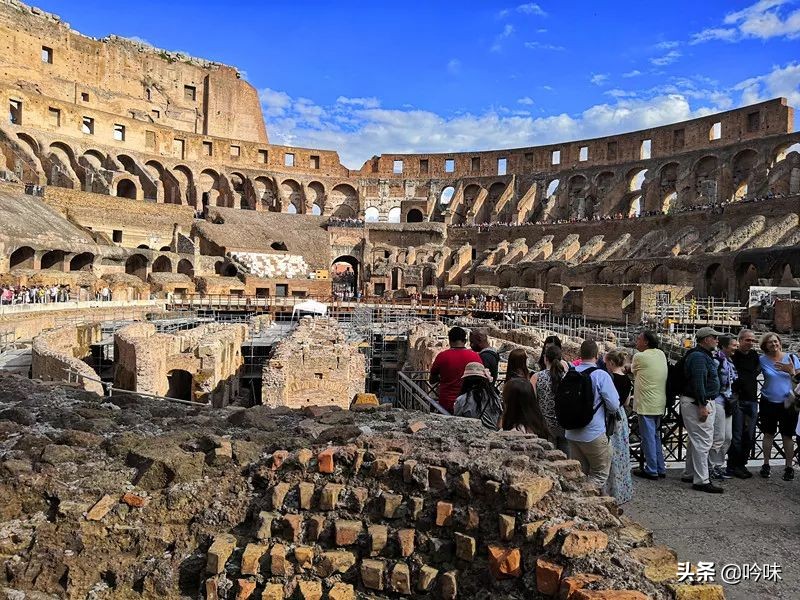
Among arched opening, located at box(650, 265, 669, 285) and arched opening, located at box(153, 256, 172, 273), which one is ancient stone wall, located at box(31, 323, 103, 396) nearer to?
arched opening, located at box(153, 256, 172, 273)

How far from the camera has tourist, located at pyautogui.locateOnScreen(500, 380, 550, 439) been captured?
177 inches

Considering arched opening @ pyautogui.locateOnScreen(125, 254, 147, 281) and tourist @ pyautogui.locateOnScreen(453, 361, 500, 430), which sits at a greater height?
arched opening @ pyautogui.locateOnScreen(125, 254, 147, 281)

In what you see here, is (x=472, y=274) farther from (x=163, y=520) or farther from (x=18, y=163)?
(x=163, y=520)

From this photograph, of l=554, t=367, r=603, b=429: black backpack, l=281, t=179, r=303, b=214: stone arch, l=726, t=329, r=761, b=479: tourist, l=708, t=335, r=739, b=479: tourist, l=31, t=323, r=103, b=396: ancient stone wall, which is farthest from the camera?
l=281, t=179, r=303, b=214: stone arch

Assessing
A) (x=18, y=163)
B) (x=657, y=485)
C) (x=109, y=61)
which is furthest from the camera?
(x=109, y=61)

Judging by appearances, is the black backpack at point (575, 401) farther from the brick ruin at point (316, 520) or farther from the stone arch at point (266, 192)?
the stone arch at point (266, 192)

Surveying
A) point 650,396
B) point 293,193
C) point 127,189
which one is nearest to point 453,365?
point 650,396

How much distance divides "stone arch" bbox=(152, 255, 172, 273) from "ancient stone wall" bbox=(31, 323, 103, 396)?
64.3 ft

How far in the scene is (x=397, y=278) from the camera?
39688mm

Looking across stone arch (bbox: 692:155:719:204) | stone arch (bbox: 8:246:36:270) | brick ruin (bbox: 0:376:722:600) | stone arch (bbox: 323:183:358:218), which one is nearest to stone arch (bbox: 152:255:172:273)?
stone arch (bbox: 8:246:36:270)

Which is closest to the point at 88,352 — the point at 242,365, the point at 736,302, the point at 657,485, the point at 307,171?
the point at 242,365

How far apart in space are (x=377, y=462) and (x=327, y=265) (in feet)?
122

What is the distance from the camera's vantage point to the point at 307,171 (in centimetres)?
5406

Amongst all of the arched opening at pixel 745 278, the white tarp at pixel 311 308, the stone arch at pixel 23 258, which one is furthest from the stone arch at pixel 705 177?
the stone arch at pixel 23 258
